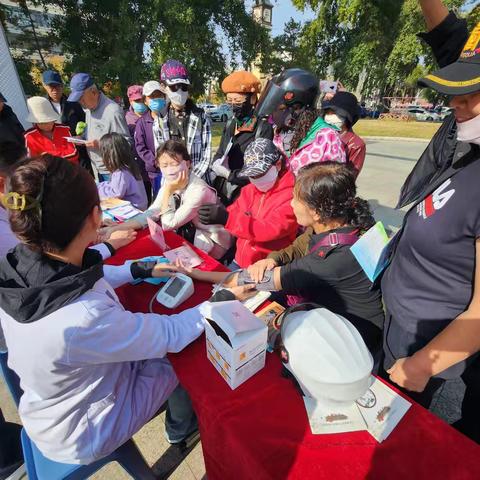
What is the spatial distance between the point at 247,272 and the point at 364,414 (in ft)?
2.92

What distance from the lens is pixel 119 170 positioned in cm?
289

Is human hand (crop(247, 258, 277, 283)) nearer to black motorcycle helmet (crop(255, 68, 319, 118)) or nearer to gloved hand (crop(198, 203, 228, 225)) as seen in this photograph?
gloved hand (crop(198, 203, 228, 225))

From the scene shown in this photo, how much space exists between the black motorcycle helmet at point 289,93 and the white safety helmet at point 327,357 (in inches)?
96.5

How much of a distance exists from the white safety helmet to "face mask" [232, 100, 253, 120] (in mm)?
2681

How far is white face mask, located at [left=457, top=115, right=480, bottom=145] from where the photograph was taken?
39.0 inches

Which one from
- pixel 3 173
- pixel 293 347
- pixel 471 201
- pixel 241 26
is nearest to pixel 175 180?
pixel 3 173

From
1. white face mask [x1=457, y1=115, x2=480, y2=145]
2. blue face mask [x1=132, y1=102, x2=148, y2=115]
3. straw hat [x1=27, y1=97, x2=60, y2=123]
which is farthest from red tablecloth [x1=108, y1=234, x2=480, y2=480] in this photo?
blue face mask [x1=132, y1=102, x2=148, y2=115]

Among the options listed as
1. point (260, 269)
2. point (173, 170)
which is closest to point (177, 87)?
point (173, 170)

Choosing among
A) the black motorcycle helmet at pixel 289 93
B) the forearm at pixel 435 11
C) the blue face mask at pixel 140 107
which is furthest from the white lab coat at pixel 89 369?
the blue face mask at pixel 140 107

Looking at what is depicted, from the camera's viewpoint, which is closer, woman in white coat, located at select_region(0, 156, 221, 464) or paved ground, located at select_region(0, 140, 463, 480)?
woman in white coat, located at select_region(0, 156, 221, 464)

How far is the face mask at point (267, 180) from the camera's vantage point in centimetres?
197

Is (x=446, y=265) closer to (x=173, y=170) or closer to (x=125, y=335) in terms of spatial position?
(x=125, y=335)

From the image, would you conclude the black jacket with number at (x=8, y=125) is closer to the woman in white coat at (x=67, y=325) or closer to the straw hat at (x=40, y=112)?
the straw hat at (x=40, y=112)

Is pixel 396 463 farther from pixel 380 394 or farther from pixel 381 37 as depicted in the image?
pixel 381 37
